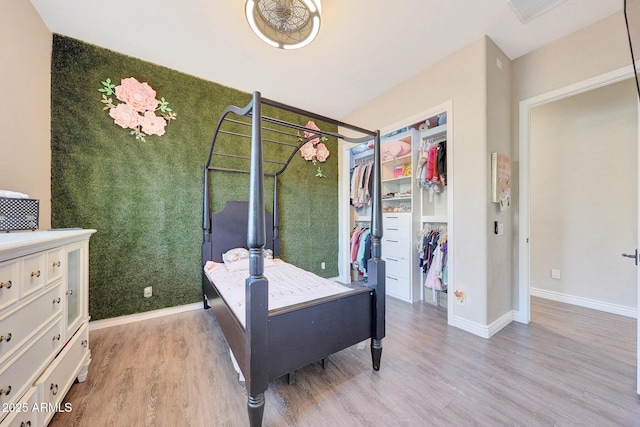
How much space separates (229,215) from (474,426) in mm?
2794

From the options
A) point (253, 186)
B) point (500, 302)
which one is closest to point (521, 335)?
point (500, 302)

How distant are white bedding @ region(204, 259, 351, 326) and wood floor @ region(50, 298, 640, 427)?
1.78 feet

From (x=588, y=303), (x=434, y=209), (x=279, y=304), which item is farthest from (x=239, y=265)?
(x=588, y=303)

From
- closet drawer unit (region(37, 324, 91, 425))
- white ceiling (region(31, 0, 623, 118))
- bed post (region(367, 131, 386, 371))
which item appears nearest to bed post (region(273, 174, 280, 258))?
white ceiling (region(31, 0, 623, 118))

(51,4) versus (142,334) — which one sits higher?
(51,4)

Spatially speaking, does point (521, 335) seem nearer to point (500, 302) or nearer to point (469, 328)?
point (500, 302)

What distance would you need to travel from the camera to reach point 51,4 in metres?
1.82

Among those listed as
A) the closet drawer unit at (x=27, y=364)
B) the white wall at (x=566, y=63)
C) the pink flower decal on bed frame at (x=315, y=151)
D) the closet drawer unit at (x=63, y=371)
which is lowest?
the closet drawer unit at (x=63, y=371)

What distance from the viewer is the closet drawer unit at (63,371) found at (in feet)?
3.63

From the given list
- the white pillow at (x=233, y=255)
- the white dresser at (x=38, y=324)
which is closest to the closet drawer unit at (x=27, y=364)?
the white dresser at (x=38, y=324)

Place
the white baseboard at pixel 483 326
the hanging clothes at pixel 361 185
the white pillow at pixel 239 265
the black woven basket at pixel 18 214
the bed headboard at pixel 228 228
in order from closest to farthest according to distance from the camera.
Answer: the black woven basket at pixel 18 214 < the white baseboard at pixel 483 326 < the white pillow at pixel 239 265 < the bed headboard at pixel 228 228 < the hanging clothes at pixel 361 185

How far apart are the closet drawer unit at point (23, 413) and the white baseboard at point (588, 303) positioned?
Answer: 4.70 m

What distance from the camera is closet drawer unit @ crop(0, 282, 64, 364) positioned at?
0.88 m

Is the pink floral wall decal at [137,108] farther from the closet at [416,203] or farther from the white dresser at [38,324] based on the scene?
the closet at [416,203]
